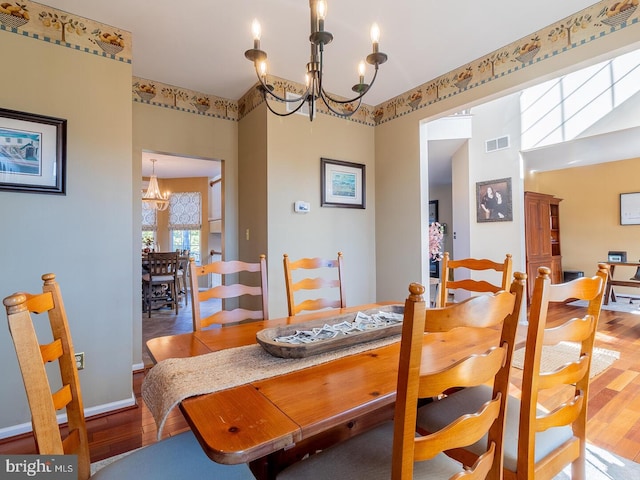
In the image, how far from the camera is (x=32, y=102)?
1.94m

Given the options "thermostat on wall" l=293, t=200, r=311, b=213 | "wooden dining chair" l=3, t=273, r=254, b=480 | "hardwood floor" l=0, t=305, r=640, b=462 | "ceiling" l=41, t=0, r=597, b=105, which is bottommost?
"hardwood floor" l=0, t=305, r=640, b=462

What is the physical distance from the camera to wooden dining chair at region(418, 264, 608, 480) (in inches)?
37.1

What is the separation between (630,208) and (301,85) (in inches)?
258

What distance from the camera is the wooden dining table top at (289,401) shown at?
0.69 meters

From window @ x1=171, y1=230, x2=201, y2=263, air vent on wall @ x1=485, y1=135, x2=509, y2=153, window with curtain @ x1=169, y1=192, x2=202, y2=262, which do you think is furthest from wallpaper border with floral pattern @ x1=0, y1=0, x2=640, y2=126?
window @ x1=171, y1=230, x2=201, y2=263

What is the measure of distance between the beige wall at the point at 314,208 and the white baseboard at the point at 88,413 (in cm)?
122

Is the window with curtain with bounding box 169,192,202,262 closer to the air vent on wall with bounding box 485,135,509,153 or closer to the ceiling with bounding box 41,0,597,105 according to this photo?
the ceiling with bounding box 41,0,597,105

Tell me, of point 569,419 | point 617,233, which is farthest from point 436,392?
point 617,233

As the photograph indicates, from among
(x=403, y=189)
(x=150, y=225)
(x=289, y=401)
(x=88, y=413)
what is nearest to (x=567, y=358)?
(x=403, y=189)

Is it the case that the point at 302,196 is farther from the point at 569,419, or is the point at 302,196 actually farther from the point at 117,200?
the point at 569,419

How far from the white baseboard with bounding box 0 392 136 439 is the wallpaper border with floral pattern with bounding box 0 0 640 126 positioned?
2316 mm

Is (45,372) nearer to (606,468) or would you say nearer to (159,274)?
(606,468)

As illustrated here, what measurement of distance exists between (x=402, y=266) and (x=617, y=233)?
18.2 ft

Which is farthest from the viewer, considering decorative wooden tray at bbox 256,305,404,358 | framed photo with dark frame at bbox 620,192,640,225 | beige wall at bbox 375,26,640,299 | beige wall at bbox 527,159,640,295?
beige wall at bbox 527,159,640,295
